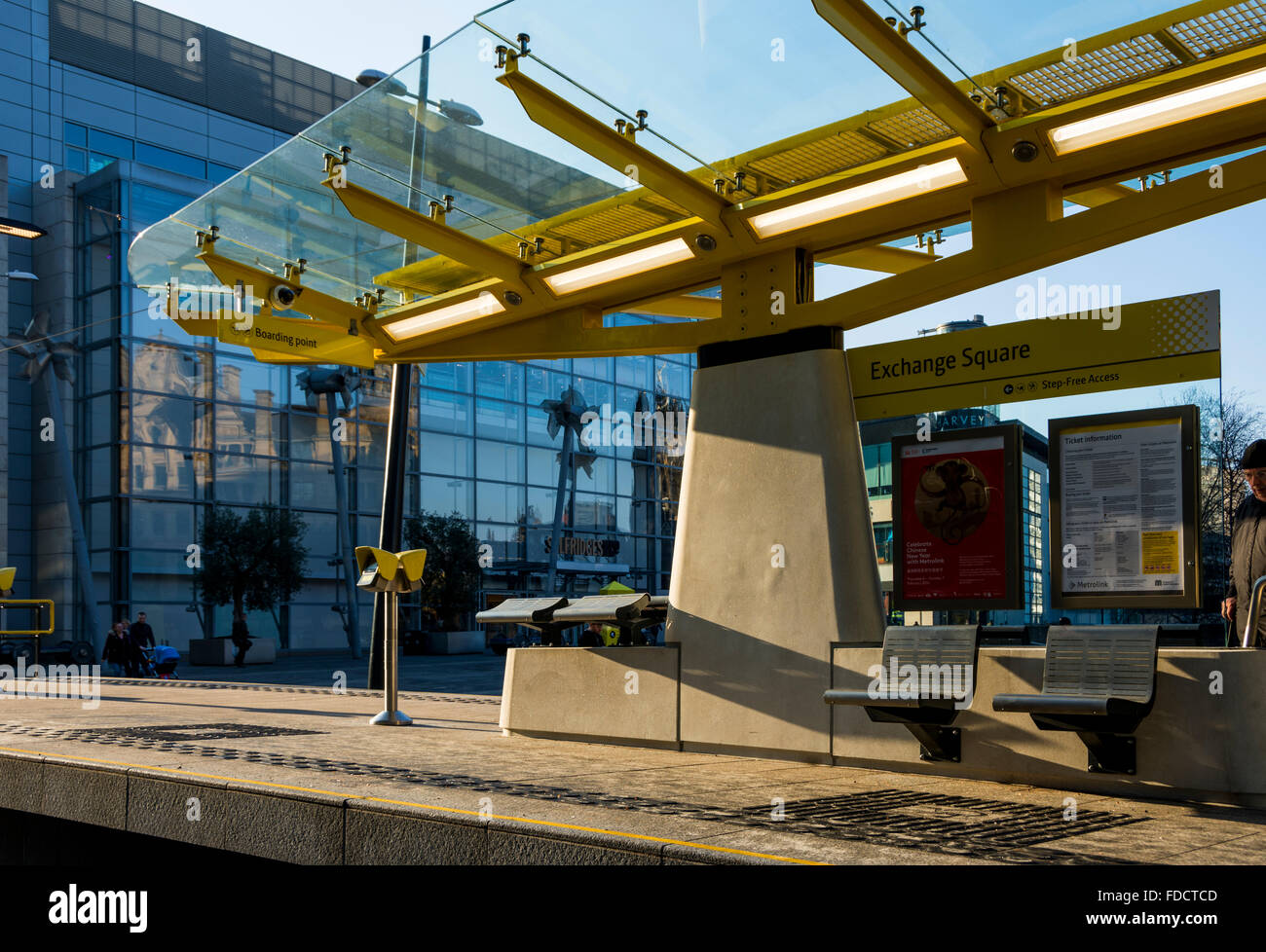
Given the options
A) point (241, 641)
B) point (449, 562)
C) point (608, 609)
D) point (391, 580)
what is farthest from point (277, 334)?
point (449, 562)

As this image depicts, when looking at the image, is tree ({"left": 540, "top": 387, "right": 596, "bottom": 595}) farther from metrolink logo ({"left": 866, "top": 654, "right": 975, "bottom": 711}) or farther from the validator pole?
metrolink logo ({"left": 866, "top": 654, "right": 975, "bottom": 711})

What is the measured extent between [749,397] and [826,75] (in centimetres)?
247

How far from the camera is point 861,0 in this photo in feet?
22.0

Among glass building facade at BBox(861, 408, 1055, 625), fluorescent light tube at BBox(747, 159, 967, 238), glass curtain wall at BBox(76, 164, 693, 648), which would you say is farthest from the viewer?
glass curtain wall at BBox(76, 164, 693, 648)

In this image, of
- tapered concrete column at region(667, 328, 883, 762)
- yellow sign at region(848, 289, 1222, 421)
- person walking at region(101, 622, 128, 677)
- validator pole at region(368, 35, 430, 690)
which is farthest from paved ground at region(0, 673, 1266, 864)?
person walking at region(101, 622, 128, 677)

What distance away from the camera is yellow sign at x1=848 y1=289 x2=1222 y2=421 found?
7.32 meters

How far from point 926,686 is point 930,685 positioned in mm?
25

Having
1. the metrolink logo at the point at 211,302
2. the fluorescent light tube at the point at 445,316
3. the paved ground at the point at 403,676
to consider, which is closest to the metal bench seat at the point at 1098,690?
the fluorescent light tube at the point at 445,316

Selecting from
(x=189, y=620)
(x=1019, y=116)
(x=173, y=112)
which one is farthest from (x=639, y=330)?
(x=173, y=112)

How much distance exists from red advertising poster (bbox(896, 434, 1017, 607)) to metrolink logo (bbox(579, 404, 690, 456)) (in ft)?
150

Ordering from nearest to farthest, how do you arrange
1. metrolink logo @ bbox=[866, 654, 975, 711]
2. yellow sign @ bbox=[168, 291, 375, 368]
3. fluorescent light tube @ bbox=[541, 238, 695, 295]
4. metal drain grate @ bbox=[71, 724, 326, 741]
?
metrolink logo @ bbox=[866, 654, 975, 711] → fluorescent light tube @ bbox=[541, 238, 695, 295] → metal drain grate @ bbox=[71, 724, 326, 741] → yellow sign @ bbox=[168, 291, 375, 368]

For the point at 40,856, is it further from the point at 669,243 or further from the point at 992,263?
the point at 992,263

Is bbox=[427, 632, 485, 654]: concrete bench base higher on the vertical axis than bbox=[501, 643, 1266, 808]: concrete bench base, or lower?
lower

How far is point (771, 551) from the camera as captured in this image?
9.12 metres
